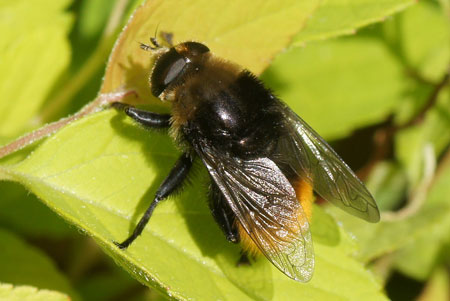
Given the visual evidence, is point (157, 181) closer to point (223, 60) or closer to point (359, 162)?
point (223, 60)

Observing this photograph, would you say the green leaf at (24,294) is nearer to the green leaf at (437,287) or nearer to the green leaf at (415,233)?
the green leaf at (415,233)

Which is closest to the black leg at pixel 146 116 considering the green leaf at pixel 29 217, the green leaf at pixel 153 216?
the green leaf at pixel 153 216

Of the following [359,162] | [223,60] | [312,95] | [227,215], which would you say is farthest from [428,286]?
[223,60]

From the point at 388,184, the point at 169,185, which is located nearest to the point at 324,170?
the point at 169,185

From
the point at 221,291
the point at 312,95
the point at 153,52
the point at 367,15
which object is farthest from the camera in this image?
the point at 312,95

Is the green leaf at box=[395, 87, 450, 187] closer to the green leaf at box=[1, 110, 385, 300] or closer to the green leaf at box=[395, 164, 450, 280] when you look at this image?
the green leaf at box=[395, 164, 450, 280]

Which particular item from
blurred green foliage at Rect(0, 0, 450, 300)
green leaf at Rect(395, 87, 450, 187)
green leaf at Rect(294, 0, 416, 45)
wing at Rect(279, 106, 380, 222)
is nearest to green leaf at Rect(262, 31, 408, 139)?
blurred green foliage at Rect(0, 0, 450, 300)

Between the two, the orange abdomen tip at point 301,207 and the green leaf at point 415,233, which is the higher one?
the orange abdomen tip at point 301,207
